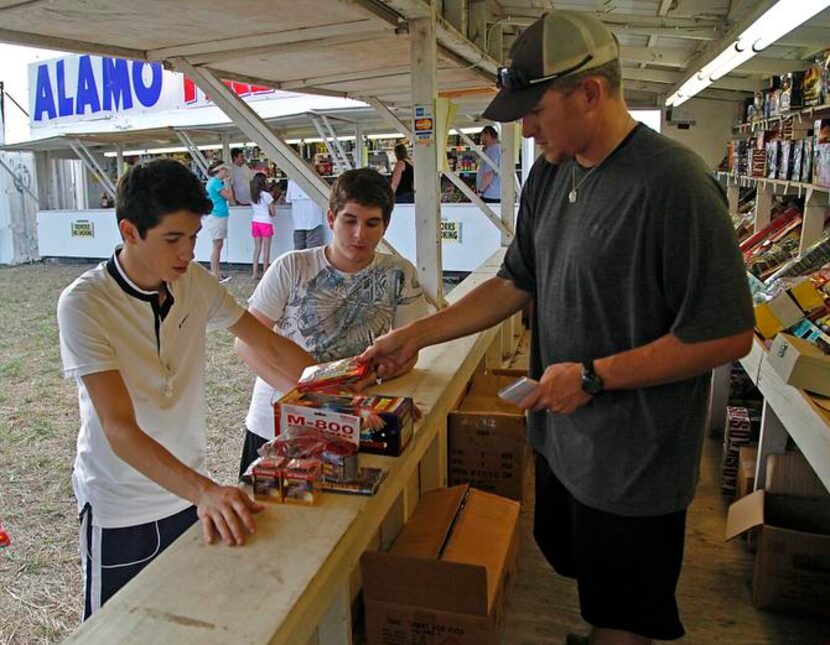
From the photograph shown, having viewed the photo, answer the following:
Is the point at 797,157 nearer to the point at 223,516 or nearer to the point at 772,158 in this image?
the point at 772,158

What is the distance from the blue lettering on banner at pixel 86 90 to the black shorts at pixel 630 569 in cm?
1300

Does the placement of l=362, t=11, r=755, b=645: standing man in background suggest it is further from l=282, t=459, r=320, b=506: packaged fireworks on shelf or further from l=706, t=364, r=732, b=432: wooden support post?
l=706, t=364, r=732, b=432: wooden support post

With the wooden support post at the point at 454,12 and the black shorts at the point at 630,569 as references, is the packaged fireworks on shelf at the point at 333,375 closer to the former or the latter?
the black shorts at the point at 630,569

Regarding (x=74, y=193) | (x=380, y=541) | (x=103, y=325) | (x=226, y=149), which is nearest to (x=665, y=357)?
(x=103, y=325)

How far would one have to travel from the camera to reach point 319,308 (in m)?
2.38

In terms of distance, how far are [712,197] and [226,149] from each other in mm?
11831

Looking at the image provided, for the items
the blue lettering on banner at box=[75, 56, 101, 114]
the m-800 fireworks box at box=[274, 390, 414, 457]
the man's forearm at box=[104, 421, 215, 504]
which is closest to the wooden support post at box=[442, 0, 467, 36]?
the m-800 fireworks box at box=[274, 390, 414, 457]

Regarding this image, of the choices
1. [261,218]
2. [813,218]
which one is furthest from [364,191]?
[261,218]

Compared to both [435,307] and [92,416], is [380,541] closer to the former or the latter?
[92,416]

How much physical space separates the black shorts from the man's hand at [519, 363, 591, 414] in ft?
0.90

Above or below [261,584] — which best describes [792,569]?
below

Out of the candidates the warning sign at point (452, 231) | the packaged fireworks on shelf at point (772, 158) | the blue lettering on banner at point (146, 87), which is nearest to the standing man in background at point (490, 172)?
the warning sign at point (452, 231)

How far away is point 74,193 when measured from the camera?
16047 millimetres

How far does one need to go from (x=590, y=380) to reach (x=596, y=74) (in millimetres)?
636
